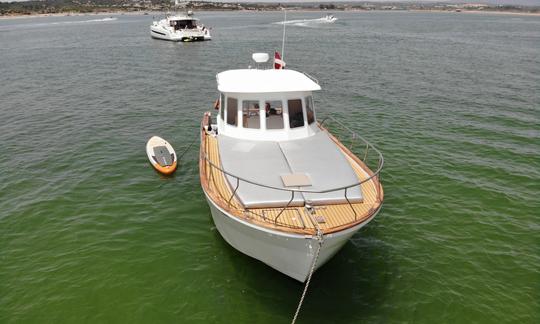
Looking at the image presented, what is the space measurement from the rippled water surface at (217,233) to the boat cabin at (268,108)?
13.9 feet

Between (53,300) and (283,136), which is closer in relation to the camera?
(53,300)

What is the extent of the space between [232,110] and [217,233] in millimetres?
4810

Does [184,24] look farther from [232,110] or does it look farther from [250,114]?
[250,114]

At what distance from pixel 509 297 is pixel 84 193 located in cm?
1693

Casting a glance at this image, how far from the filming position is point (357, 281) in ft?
35.2

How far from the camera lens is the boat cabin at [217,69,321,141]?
12.7 m

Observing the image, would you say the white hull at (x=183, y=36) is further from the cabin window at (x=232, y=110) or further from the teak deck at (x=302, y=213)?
the teak deck at (x=302, y=213)

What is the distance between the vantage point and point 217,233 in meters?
12.9

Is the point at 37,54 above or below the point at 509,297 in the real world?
above

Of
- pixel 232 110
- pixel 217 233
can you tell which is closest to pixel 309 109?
pixel 232 110

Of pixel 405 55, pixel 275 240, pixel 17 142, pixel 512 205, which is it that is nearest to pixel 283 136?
pixel 275 240

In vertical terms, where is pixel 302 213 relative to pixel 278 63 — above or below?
below

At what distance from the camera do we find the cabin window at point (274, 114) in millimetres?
12914

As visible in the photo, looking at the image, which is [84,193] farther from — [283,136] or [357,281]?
[357,281]
